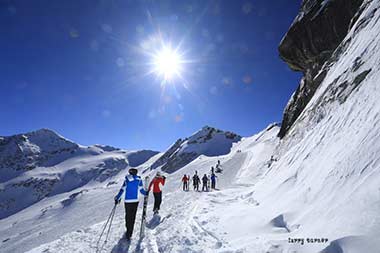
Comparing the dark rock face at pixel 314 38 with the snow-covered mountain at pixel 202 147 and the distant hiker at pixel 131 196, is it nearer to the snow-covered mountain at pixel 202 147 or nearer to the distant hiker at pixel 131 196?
the distant hiker at pixel 131 196

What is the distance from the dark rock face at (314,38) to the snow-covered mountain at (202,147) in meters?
70.2

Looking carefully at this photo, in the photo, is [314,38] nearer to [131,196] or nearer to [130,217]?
[131,196]

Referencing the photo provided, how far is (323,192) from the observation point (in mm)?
5926

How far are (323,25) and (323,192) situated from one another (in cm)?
2251

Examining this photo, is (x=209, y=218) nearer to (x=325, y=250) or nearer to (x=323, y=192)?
(x=323, y=192)

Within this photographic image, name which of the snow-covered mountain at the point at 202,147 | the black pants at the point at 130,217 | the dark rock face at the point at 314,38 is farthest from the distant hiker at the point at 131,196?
the snow-covered mountain at the point at 202,147

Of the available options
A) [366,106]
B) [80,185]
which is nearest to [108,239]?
[366,106]

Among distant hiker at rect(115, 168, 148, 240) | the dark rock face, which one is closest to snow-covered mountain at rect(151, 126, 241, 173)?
the dark rock face

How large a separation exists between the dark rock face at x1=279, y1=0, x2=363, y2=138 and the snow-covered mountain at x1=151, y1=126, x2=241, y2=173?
230 feet

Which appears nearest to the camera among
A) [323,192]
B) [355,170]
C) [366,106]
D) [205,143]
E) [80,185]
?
[355,170]

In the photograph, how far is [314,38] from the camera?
23797mm

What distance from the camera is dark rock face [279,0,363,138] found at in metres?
20.8

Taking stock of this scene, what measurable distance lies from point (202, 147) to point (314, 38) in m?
88.9

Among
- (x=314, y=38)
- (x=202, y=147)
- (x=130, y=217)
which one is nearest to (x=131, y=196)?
(x=130, y=217)
